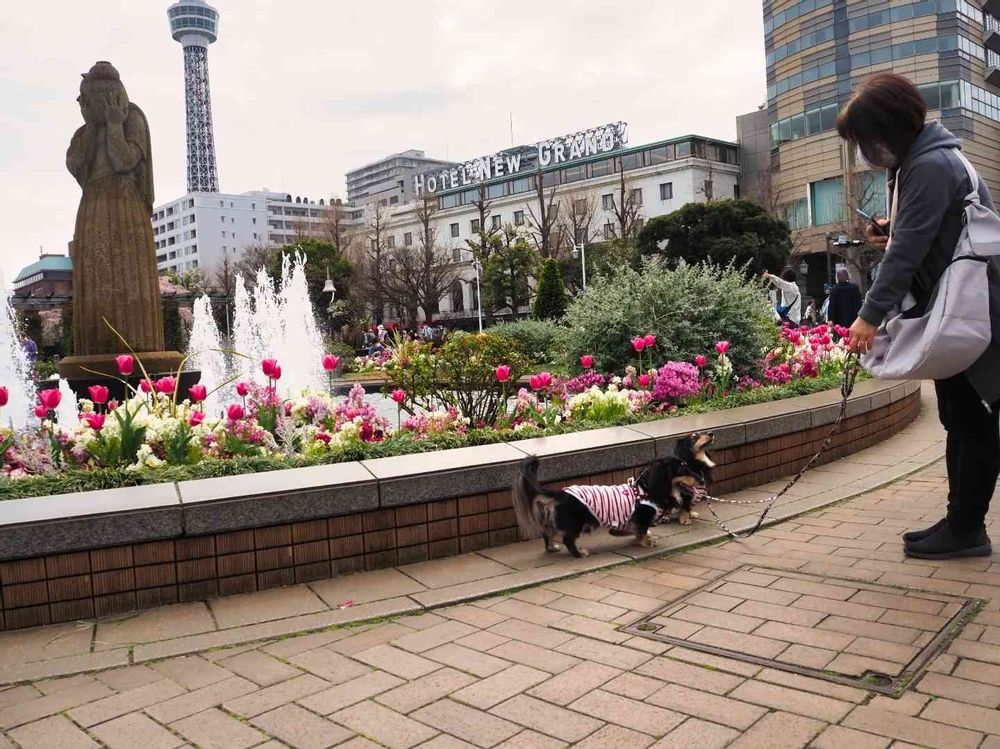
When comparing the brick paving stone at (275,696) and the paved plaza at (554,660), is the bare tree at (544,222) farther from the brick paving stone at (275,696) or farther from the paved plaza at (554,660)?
the brick paving stone at (275,696)

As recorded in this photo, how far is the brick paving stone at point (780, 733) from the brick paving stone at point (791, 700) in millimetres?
51

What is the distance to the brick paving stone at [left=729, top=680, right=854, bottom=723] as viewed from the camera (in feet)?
8.32

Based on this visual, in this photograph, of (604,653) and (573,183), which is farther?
(573,183)

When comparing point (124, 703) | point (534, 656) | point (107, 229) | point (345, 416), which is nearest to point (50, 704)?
point (124, 703)

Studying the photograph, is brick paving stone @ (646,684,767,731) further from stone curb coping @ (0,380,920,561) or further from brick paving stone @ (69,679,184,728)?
stone curb coping @ (0,380,920,561)

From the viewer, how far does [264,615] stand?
11.7 ft

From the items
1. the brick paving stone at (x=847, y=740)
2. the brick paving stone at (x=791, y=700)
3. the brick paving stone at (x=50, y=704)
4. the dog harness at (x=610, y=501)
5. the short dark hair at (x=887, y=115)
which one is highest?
the short dark hair at (x=887, y=115)

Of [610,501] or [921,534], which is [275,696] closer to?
[610,501]

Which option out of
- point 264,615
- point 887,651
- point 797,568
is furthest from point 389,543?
point 887,651

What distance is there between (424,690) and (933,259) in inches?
114

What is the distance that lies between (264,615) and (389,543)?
803mm

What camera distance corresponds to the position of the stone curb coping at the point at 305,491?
3.48 m

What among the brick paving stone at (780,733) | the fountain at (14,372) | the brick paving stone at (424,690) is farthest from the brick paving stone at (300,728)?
the fountain at (14,372)

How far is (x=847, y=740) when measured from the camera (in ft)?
7.73
